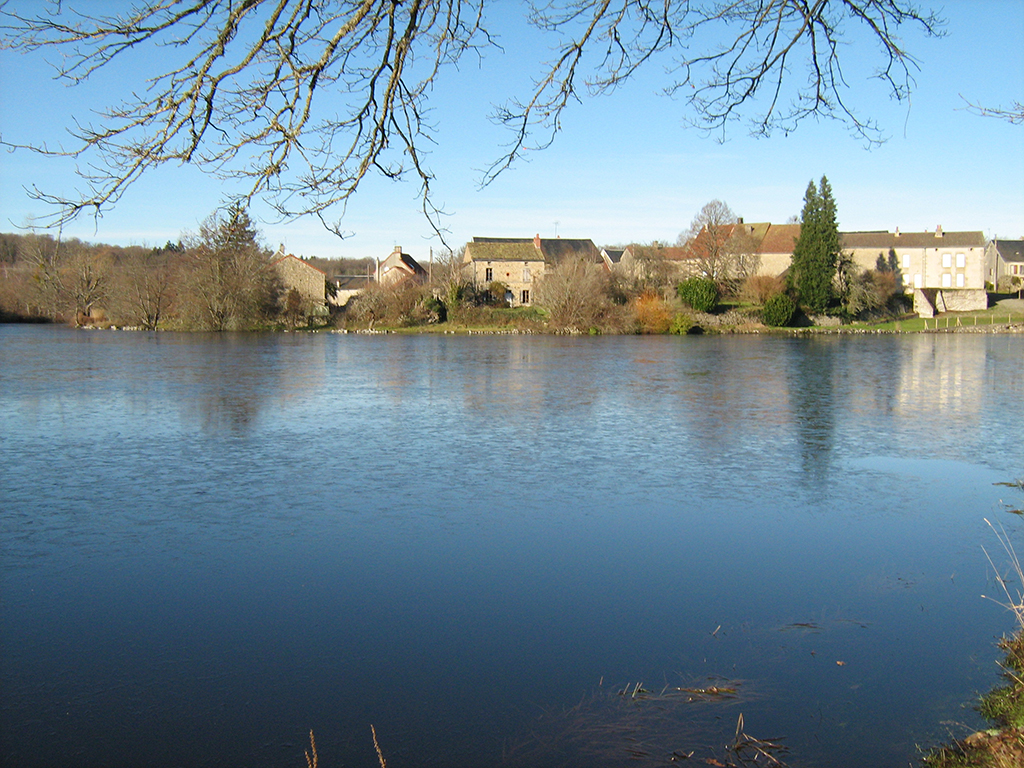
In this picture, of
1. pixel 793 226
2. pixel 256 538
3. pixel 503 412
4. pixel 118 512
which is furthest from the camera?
pixel 793 226

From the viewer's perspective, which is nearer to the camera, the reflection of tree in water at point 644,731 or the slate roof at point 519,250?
the reflection of tree in water at point 644,731

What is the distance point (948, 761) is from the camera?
3.83 m

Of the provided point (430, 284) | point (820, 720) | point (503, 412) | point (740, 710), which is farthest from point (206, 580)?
point (430, 284)

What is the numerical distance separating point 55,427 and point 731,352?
2342 cm

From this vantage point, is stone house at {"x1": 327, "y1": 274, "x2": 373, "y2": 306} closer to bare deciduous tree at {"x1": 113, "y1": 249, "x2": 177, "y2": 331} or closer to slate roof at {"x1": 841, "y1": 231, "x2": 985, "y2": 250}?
bare deciduous tree at {"x1": 113, "y1": 249, "x2": 177, "y2": 331}

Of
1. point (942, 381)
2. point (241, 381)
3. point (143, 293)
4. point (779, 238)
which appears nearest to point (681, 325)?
point (779, 238)

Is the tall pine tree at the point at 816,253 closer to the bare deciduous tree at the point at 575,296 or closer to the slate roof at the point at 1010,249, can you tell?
the bare deciduous tree at the point at 575,296

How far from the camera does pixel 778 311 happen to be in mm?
47000

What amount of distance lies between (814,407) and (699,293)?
32362 millimetres

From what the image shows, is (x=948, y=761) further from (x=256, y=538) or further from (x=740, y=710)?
(x=256, y=538)

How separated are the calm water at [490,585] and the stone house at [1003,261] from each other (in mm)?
72108

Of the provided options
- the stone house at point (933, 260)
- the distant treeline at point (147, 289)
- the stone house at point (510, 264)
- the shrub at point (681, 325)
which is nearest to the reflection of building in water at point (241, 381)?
the distant treeline at point (147, 289)

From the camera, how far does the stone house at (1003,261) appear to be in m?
75.4

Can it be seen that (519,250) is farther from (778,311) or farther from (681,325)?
(778,311)
